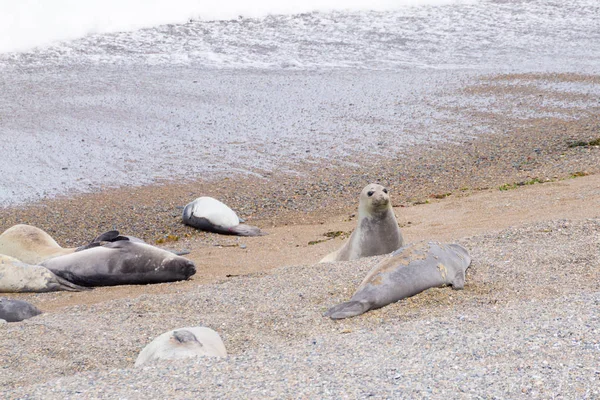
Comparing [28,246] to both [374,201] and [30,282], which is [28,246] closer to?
[30,282]

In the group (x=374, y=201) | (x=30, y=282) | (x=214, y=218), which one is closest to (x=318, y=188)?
(x=214, y=218)

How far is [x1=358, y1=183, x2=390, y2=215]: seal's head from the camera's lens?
20.8ft

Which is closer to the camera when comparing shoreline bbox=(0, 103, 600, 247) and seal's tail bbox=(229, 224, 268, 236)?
seal's tail bbox=(229, 224, 268, 236)

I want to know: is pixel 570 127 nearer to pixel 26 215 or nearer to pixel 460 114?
pixel 460 114

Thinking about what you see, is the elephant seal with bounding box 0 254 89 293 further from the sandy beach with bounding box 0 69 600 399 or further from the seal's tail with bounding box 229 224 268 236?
the seal's tail with bounding box 229 224 268 236

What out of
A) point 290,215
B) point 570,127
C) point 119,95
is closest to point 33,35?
point 119,95

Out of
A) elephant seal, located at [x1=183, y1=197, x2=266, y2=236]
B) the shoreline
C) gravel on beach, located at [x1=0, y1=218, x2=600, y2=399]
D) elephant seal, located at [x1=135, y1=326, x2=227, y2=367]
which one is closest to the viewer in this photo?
gravel on beach, located at [x1=0, y1=218, x2=600, y2=399]

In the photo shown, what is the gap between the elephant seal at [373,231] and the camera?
20.7 ft

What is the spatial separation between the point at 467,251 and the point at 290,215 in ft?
11.0

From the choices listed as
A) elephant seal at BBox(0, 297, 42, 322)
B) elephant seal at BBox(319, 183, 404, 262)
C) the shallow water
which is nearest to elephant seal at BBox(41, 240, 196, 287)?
elephant seal at BBox(0, 297, 42, 322)

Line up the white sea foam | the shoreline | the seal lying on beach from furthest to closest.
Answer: the white sea foam, the shoreline, the seal lying on beach

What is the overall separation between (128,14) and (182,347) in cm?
1446

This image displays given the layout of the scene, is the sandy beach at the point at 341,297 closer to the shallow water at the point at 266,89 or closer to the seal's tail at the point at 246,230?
the seal's tail at the point at 246,230

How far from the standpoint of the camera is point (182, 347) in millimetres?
3832
